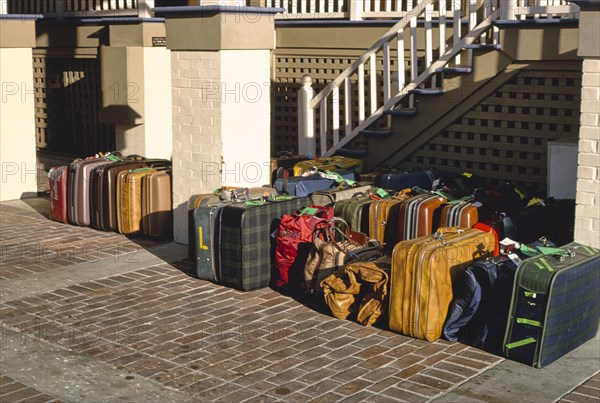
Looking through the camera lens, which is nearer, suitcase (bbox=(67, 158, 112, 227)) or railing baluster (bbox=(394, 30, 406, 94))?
railing baluster (bbox=(394, 30, 406, 94))

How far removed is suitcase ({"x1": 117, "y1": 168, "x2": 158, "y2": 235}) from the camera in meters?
12.1

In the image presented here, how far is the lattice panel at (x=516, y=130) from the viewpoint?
36.5ft

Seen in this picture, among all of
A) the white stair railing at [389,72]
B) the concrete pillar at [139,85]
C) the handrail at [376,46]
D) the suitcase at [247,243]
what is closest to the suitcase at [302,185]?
the suitcase at [247,243]

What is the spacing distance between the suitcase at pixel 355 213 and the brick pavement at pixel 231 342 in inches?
39.9

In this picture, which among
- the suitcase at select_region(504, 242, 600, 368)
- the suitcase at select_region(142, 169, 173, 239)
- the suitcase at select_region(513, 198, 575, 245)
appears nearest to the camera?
the suitcase at select_region(504, 242, 600, 368)

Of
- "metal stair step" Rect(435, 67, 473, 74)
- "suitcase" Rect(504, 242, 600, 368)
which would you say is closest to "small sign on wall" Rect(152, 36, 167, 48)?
"metal stair step" Rect(435, 67, 473, 74)

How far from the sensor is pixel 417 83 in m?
12.4

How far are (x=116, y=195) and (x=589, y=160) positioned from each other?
612 centimetres

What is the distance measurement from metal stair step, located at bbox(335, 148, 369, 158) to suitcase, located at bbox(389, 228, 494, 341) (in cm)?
452

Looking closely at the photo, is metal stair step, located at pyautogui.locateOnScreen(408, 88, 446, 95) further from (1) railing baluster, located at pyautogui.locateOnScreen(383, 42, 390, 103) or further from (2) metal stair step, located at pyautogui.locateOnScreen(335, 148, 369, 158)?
(2) metal stair step, located at pyautogui.locateOnScreen(335, 148, 369, 158)

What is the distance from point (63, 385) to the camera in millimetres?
7348

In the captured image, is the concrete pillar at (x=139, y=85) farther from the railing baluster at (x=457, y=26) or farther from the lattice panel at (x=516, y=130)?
the railing baluster at (x=457, y=26)

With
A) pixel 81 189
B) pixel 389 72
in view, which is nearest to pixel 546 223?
pixel 389 72

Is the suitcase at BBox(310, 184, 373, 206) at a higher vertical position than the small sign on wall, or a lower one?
lower
